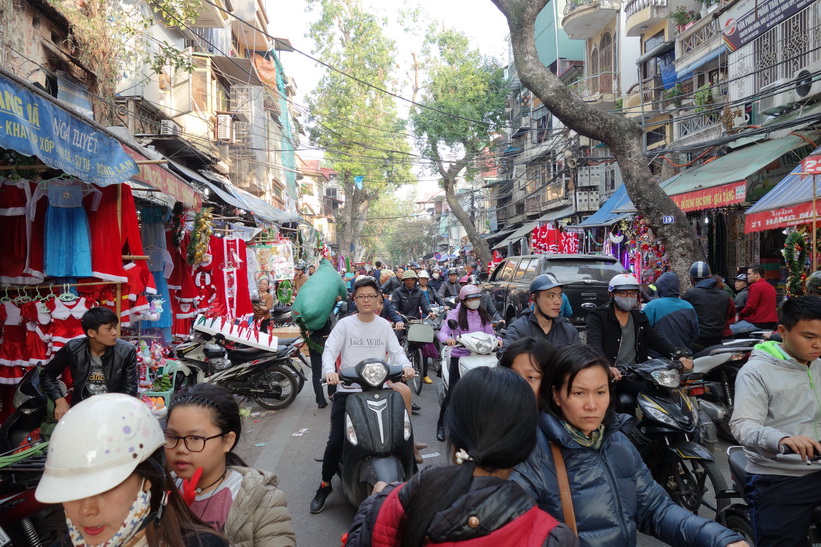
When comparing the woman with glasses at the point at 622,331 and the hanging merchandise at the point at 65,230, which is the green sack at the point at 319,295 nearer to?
the hanging merchandise at the point at 65,230

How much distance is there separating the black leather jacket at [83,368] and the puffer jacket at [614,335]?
12.3 ft

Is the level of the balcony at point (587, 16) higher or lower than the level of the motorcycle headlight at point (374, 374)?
higher

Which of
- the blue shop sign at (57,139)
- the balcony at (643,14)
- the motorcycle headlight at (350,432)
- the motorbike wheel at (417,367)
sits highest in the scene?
the balcony at (643,14)

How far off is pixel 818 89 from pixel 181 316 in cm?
1193

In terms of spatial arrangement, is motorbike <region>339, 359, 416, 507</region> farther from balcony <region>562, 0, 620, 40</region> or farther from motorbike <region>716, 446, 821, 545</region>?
balcony <region>562, 0, 620, 40</region>

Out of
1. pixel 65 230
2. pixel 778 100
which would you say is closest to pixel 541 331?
pixel 65 230

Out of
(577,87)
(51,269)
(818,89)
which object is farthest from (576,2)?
(51,269)

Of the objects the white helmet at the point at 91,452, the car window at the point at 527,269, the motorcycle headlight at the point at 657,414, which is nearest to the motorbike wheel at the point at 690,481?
the motorcycle headlight at the point at 657,414

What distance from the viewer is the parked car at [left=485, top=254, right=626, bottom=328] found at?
1086 cm

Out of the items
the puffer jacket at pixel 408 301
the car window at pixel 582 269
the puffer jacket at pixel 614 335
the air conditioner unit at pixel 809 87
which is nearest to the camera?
the puffer jacket at pixel 614 335

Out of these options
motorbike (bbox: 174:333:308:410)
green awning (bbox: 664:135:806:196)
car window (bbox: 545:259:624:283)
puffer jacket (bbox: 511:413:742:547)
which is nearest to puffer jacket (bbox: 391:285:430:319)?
motorbike (bbox: 174:333:308:410)

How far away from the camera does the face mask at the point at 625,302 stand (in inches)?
194

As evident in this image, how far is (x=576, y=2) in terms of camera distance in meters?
25.3

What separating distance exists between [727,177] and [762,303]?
4152 millimetres
